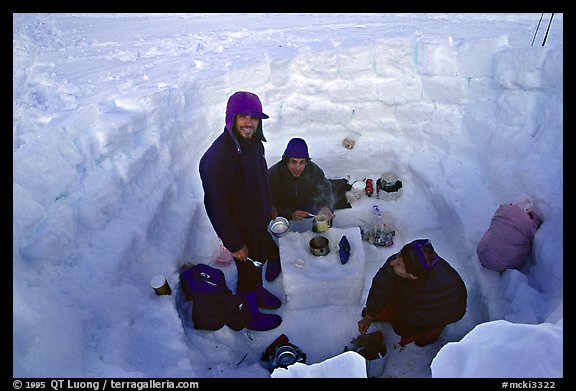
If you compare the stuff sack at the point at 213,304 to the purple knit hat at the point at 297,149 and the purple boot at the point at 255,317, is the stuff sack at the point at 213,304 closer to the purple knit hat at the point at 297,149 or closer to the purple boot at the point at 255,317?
the purple boot at the point at 255,317

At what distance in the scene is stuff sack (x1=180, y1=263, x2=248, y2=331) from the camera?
282 cm

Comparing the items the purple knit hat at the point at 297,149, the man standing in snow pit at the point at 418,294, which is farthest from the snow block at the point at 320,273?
the purple knit hat at the point at 297,149

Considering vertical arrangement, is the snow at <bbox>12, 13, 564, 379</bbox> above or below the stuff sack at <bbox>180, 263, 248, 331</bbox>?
above

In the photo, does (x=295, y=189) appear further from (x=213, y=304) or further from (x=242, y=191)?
(x=213, y=304)

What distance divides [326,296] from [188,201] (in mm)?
1814

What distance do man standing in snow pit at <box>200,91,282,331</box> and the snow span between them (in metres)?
0.29

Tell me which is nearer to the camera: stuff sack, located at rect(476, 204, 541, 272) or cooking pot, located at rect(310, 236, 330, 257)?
stuff sack, located at rect(476, 204, 541, 272)

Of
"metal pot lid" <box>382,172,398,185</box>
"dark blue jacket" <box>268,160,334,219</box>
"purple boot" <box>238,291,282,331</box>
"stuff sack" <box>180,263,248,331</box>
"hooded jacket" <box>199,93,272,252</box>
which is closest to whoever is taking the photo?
"hooded jacket" <box>199,93,272,252</box>

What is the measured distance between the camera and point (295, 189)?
359cm

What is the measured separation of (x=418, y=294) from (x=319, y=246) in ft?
3.14

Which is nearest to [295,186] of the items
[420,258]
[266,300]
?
[266,300]

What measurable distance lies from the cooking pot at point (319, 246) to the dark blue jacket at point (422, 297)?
24.3 inches

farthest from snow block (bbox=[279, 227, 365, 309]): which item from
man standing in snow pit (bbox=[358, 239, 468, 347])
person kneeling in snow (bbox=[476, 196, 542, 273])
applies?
person kneeling in snow (bbox=[476, 196, 542, 273])

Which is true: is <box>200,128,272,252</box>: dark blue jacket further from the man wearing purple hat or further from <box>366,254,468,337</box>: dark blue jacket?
<box>366,254,468,337</box>: dark blue jacket
